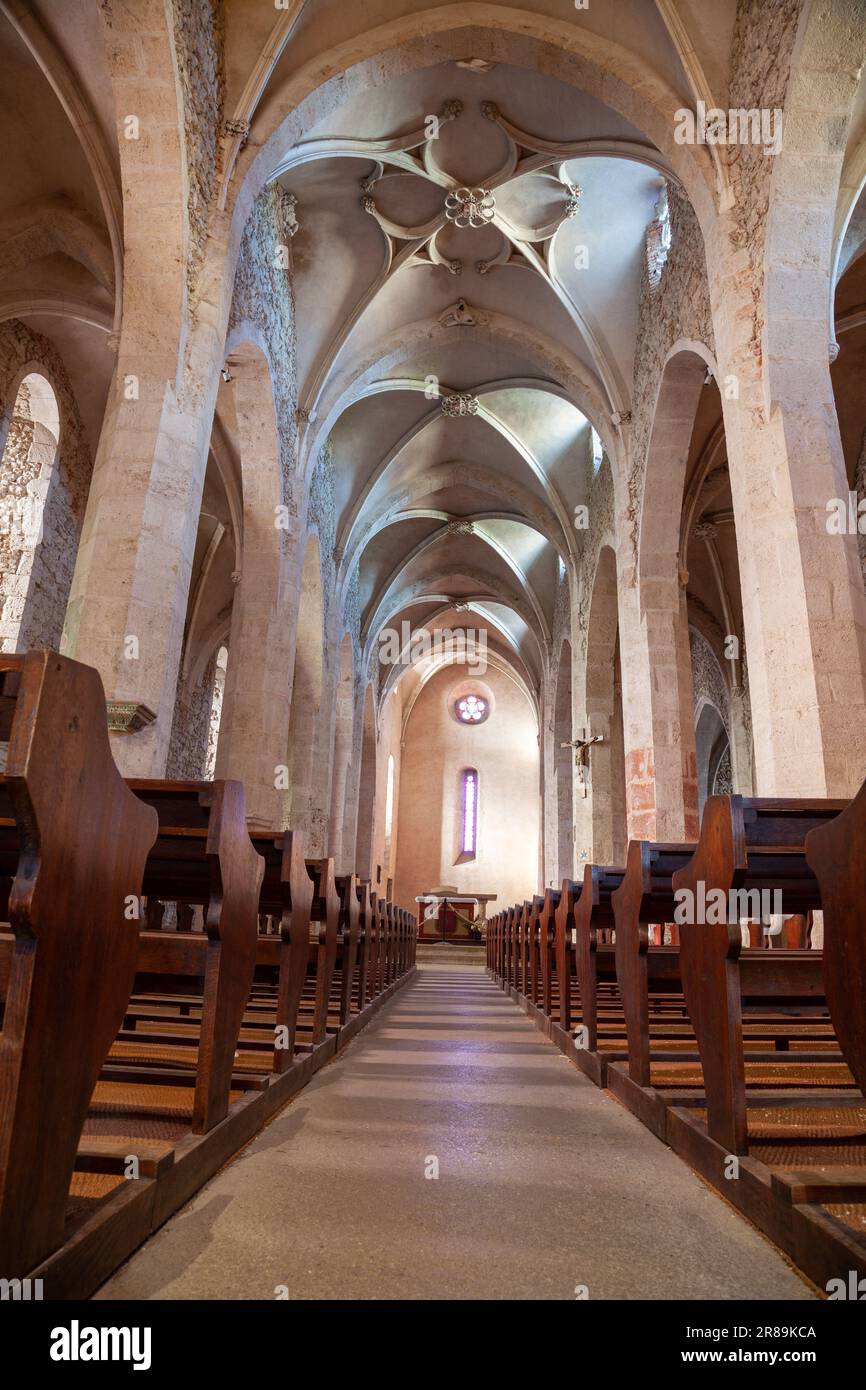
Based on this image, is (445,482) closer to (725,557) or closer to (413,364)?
(413,364)

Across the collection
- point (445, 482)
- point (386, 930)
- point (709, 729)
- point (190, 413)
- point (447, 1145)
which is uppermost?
point (445, 482)

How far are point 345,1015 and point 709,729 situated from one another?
18.2 meters

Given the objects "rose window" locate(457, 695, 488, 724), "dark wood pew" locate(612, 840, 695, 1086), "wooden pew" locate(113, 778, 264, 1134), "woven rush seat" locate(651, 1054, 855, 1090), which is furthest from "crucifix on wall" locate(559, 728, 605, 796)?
"rose window" locate(457, 695, 488, 724)

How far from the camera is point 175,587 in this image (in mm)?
6082

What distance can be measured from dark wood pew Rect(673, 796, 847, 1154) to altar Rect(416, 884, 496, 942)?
17.7 metres

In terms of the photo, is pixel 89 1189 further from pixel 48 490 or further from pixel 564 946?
pixel 48 490

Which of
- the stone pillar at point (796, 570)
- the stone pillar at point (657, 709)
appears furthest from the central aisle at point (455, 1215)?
the stone pillar at point (657, 709)

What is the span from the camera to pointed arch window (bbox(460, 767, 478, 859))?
92.5 feet

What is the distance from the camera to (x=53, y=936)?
141 cm

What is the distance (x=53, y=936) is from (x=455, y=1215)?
3.75 ft

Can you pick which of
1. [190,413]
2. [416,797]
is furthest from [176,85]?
[416,797]

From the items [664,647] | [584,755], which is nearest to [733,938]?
[664,647]

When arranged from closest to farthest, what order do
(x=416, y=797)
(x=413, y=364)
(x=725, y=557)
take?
(x=413, y=364), (x=725, y=557), (x=416, y=797)

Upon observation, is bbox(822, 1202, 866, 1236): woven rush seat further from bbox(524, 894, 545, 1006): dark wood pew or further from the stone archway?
the stone archway
